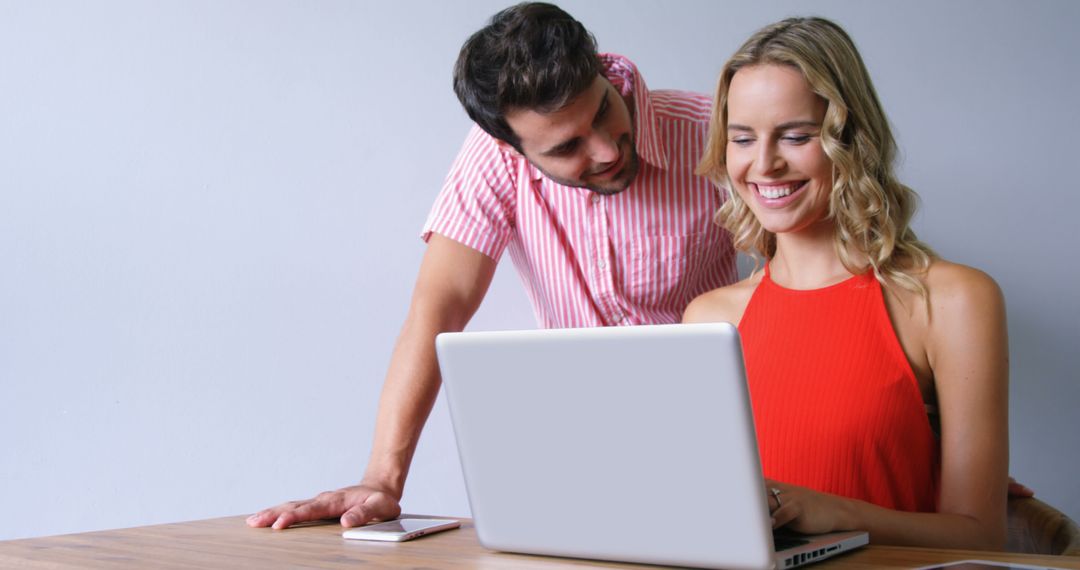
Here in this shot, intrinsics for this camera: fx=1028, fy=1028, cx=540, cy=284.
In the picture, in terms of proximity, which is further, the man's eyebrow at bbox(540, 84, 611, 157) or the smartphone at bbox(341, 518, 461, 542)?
the man's eyebrow at bbox(540, 84, 611, 157)

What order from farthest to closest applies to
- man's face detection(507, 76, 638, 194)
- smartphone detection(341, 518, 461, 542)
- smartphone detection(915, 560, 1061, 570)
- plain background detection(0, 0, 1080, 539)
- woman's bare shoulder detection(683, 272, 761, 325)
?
1. plain background detection(0, 0, 1080, 539)
2. man's face detection(507, 76, 638, 194)
3. woman's bare shoulder detection(683, 272, 761, 325)
4. smartphone detection(341, 518, 461, 542)
5. smartphone detection(915, 560, 1061, 570)

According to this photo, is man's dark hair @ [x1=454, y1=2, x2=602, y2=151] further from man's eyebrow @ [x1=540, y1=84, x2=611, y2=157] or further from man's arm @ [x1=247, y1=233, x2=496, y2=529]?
man's arm @ [x1=247, y1=233, x2=496, y2=529]

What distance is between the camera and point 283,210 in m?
2.37

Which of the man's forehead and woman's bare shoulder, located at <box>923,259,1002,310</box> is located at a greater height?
the man's forehead

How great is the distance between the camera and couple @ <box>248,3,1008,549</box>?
1.50 meters

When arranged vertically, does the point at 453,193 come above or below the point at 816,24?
below

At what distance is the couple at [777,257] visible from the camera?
1499mm

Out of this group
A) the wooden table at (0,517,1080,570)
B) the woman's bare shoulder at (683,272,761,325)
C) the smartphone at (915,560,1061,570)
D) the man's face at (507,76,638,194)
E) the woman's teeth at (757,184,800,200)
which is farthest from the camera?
the man's face at (507,76,638,194)

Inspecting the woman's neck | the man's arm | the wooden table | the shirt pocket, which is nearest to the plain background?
the man's arm

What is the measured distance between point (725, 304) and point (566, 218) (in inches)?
19.9

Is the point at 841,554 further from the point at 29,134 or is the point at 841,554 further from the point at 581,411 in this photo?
the point at 29,134

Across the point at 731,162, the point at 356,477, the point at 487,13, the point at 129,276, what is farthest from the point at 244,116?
the point at 731,162

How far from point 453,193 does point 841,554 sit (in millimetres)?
1330

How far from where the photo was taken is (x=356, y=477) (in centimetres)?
242
